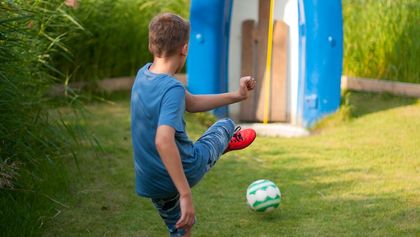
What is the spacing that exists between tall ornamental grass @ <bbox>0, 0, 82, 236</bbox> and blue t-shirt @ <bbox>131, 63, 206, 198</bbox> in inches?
30.9

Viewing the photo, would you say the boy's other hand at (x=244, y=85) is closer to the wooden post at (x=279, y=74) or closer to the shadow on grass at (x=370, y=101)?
the shadow on grass at (x=370, y=101)

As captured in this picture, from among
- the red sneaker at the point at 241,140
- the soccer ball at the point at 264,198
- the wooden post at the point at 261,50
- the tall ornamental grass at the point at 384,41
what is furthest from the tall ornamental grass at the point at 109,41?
the red sneaker at the point at 241,140

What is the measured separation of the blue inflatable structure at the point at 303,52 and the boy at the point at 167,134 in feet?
13.0

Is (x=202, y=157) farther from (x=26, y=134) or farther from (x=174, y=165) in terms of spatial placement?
(x=26, y=134)

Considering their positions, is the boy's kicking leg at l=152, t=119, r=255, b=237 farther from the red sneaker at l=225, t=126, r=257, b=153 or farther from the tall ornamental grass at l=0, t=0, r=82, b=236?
the tall ornamental grass at l=0, t=0, r=82, b=236

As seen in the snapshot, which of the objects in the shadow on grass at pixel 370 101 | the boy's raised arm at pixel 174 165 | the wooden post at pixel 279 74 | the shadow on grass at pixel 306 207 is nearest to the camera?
the boy's raised arm at pixel 174 165

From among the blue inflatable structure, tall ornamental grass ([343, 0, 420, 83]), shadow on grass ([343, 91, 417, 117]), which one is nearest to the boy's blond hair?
the blue inflatable structure

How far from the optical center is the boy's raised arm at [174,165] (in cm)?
332

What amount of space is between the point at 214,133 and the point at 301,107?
13.9ft

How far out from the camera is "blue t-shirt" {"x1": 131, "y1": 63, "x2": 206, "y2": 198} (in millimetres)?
3484

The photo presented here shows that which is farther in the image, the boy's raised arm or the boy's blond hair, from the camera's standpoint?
the boy's blond hair

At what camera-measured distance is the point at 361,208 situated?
502 cm

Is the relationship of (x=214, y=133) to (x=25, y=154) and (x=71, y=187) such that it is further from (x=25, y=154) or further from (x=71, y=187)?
(x=71, y=187)

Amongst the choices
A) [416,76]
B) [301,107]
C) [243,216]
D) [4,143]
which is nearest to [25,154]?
[4,143]
